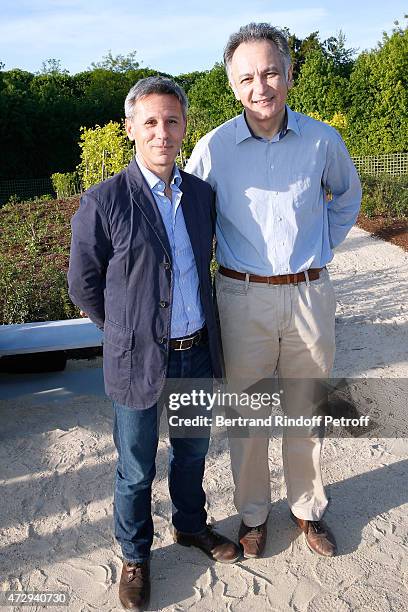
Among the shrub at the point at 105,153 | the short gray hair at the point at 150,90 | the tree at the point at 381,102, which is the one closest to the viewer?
the short gray hair at the point at 150,90

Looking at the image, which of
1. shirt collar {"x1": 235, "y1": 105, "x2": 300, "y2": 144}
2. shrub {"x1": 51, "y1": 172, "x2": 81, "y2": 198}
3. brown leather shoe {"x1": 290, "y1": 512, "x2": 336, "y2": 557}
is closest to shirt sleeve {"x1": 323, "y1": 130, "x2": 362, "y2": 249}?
shirt collar {"x1": 235, "y1": 105, "x2": 300, "y2": 144}

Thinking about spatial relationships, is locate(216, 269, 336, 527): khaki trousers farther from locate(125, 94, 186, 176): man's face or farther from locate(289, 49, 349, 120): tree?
locate(289, 49, 349, 120): tree

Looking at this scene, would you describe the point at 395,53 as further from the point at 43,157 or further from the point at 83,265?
the point at 83,265

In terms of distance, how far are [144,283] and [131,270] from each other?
0.23ft

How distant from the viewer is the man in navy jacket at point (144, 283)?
2.32 metres

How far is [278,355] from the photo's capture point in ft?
9.20

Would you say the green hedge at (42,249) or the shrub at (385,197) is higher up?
the green hedge at (42,249)

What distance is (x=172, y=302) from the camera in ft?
7.89

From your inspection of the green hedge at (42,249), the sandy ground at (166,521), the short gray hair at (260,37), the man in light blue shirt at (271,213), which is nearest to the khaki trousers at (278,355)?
the man in light blue shirt at (271,213)

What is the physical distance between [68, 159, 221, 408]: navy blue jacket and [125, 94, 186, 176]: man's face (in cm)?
9

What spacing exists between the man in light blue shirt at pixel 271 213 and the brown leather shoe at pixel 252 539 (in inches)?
17.3

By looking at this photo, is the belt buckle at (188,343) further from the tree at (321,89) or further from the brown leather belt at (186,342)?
the tree at (321,89)

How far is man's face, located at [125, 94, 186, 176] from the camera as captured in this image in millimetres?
2307

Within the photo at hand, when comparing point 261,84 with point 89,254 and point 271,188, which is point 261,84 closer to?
point 271,188
